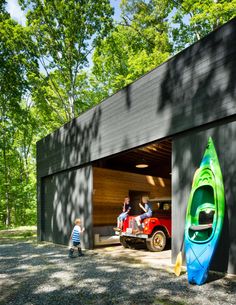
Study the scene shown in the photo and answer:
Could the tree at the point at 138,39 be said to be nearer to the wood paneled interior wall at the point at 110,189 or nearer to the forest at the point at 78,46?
the forest at the point at 78,46

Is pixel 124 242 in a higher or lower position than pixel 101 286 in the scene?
lower

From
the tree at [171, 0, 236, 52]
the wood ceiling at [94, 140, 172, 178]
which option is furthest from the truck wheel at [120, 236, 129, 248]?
the tree at [171, 0, 236, 52]

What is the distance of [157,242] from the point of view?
10.5m

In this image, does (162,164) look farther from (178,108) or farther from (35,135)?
(35,135)

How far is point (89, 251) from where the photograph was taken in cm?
1110

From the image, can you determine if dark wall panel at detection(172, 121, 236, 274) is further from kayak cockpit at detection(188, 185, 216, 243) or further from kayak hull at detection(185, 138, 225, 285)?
kayak cockpit at detection(188, 185, 216, 243)

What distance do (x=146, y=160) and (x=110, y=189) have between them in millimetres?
2215

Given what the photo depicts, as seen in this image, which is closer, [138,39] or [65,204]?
[65,204]

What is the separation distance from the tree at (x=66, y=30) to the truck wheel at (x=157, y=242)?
17.0 m

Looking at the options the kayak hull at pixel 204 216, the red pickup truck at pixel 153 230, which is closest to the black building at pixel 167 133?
the kayak hull at pixel 204 216

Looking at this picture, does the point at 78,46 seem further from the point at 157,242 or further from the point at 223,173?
the point at 223,173

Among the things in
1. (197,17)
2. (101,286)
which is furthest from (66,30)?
(101,286)

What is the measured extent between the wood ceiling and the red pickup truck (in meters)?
2.32

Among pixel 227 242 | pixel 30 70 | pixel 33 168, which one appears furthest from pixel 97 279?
pixel 33 168
